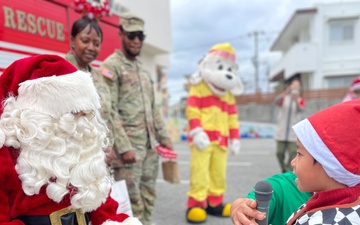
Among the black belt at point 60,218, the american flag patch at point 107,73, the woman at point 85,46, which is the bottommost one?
the black belt at point 60,218

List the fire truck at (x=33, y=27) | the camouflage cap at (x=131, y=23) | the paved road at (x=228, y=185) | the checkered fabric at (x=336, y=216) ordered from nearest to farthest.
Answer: the checkered fabric at (x=336, y=216) → the fire truck at (x=33, y=27) → the camouflage cap at (x=131, y=23) → the paved road at (x=228, y=185)

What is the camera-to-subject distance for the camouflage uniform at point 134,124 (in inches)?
94.0

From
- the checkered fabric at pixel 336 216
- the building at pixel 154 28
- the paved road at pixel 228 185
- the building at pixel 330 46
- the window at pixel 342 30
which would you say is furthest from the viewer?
the window at pixel 342 30

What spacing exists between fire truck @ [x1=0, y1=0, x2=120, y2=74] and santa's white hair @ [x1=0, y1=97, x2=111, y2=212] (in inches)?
33.5

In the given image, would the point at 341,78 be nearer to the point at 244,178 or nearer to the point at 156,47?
the point at 156,47

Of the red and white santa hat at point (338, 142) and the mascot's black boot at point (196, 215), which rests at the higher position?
the red and white santa hat at point (338, 142)

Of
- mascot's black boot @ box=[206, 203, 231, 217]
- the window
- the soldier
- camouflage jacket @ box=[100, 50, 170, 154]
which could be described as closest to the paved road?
mascot's black boot @ box=[206, 203, 231, 217]

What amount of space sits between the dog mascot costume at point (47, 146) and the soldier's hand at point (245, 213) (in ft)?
1.84

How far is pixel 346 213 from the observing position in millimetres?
1010

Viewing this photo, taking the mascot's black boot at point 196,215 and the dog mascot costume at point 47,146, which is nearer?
the dog mascot costume at point 47,146

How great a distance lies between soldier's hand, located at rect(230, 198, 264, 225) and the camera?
3.53 feet

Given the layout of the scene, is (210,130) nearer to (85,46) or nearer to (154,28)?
(85,46)

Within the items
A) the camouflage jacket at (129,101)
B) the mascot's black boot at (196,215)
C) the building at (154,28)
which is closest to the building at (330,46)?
the building at (154,28)

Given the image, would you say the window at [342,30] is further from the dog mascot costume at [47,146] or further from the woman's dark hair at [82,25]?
the dog mascot costume at [47,146]
